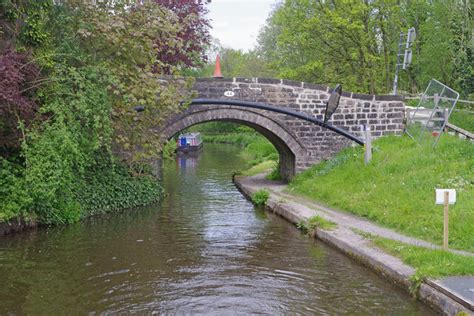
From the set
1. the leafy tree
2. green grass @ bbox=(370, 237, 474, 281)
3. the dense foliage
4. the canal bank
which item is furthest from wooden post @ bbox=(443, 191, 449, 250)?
the dense foliage

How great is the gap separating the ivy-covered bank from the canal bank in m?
3.59

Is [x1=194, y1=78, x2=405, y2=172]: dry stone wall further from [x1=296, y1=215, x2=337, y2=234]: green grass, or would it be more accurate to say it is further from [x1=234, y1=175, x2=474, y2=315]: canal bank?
[x1=296, y1=215, x2=337, y2=234]: green grass

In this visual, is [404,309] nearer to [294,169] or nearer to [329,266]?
[329,266]

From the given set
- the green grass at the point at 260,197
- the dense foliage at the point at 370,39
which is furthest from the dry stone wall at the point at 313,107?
the dense foliage at the point at 370,39

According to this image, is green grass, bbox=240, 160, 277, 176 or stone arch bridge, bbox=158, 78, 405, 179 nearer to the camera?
stone arch bridge, bbox=158, 78, 405, 179

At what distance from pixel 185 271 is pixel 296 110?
8408mm

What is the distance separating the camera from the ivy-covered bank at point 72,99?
402 inches

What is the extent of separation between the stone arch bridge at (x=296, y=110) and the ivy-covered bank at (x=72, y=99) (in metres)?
1.73

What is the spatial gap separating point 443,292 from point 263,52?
38.9 metres

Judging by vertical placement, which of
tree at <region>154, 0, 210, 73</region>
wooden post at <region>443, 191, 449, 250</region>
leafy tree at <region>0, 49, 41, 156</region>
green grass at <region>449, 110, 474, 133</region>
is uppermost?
tree at <region>154, 0, 210, 73</region>

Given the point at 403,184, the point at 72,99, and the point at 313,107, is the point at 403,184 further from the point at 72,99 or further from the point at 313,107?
the point at 72,99

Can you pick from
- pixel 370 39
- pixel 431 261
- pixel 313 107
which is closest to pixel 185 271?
pixel 431 261

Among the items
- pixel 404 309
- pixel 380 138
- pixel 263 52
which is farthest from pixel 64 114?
pixel 263 52

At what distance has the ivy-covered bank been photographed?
10.2 m
